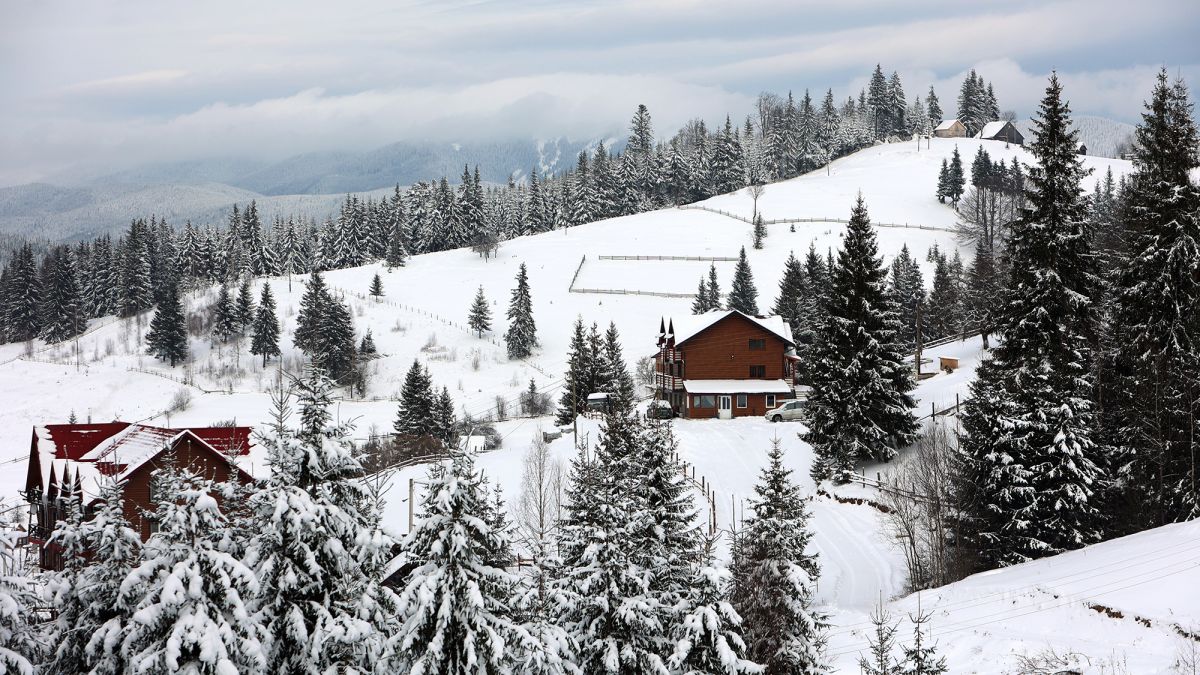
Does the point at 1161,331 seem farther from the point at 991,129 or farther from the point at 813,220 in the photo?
the point at 991,129

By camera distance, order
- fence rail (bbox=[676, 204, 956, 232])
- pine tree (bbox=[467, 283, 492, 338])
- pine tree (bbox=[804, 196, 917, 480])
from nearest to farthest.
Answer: pine tree (bbox=[804, 196, 917, 480]) → pine tree (bbox=[467, 283, 492, 338]) → fence rail (bbox=[676, 204, 956, 232])

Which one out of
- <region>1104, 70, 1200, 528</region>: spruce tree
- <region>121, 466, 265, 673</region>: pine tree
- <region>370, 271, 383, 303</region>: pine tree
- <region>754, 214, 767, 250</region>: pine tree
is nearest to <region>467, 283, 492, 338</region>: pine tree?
<region>370, 271, 383, 303</region>: pine tree

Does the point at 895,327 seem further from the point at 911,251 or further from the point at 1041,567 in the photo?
the point at 911,251

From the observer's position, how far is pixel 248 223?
138 meters

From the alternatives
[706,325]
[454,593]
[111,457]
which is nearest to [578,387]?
[706,325]

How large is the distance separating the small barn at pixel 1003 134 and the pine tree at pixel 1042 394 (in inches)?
A: 5720

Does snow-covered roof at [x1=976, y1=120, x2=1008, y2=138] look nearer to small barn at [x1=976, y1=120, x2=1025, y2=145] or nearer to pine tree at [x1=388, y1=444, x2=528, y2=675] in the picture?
small barn at [x1=976, y1=120, x2=1025, y2=145]

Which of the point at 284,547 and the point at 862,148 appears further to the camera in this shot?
the point at 862,148

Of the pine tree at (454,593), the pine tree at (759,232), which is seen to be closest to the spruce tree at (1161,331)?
the pine tree at (454,593)

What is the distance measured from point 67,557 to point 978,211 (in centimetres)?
11528

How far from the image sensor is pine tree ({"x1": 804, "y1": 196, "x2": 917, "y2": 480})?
40500 mm

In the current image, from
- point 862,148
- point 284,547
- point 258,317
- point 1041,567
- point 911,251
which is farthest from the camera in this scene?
point 862,148

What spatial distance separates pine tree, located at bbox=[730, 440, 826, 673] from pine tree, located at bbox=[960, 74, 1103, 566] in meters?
13.6

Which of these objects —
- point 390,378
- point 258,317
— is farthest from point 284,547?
point 258,317
